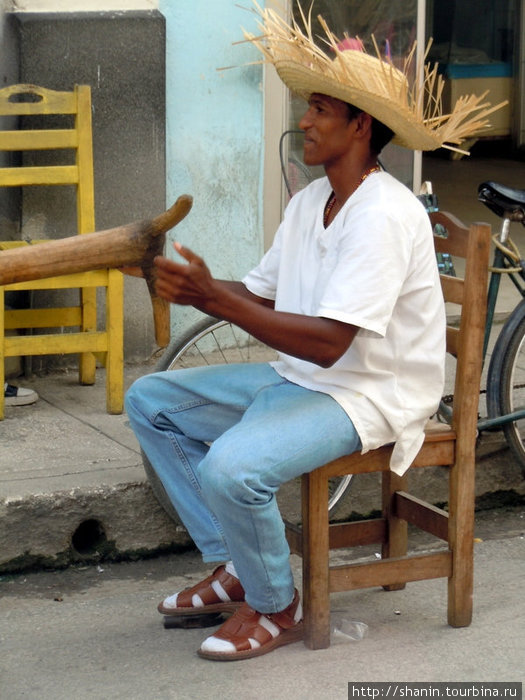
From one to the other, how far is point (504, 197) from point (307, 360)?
1635 mm

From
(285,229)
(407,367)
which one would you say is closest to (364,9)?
(285,229)

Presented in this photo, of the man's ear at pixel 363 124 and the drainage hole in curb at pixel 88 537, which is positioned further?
the drainage hole in curb at pixel 88 537

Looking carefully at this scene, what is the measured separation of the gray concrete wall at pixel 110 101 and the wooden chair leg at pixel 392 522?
2.02 meters

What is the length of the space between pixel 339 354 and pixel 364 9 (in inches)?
123

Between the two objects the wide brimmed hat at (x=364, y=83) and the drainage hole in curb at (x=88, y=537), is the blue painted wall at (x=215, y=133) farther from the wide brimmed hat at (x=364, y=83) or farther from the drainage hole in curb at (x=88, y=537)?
the wide brimmed hat at (x=364, y=83)

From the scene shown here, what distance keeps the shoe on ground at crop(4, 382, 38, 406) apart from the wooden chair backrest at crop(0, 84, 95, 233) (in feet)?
2.33

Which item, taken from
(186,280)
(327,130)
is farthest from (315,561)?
(327,130)

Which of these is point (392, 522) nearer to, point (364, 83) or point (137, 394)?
point (137, 394)

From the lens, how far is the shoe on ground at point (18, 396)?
4.75m

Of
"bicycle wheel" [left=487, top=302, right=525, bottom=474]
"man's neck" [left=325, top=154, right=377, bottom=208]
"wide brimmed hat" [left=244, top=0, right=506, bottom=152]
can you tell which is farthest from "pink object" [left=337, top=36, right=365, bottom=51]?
"bicycle wheel" [left=487, top=302, right=525, bottom=474]

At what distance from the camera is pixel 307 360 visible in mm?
2932

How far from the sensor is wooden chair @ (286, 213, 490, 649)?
10.3 feet

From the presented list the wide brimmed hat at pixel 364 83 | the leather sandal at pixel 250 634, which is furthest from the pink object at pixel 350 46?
the leather sandal at pixel 250 634

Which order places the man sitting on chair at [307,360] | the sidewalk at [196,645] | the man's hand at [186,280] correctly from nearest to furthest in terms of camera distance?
the man's hand at [186,280] < the man sitting on chair at [307,360] < the sidewalk at [196,645]
